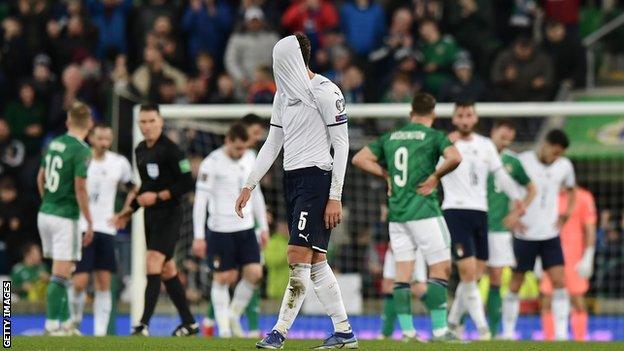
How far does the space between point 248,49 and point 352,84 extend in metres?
2.11

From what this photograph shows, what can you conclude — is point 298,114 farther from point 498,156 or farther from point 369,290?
point 369,290

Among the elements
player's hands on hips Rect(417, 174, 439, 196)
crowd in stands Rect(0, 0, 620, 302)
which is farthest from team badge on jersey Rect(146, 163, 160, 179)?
crowd in stands Rect(0, 0, 620, 302)

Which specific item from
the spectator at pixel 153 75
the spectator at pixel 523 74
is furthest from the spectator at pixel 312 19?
the spectator at pixel 523 74

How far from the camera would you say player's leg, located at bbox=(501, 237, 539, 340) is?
17603 mm

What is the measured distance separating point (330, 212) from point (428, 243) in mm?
2663

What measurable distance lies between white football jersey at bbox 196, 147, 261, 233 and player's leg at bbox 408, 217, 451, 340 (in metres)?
3.30

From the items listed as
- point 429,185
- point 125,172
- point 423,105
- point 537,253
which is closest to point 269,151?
point 429,185

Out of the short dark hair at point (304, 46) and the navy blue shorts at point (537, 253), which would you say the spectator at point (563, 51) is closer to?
the navy blue shorts at point (537, 253)

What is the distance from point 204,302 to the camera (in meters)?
20.5

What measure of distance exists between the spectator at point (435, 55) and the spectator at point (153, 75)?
3.77 m

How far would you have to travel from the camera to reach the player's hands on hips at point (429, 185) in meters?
13.6

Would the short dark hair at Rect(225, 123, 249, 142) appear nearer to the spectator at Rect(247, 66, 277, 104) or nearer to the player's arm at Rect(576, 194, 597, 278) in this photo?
the spectator at Rect(247, 66, 277, 104)

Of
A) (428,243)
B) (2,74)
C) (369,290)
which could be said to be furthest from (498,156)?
(2,74)

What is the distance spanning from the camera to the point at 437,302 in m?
14.0
